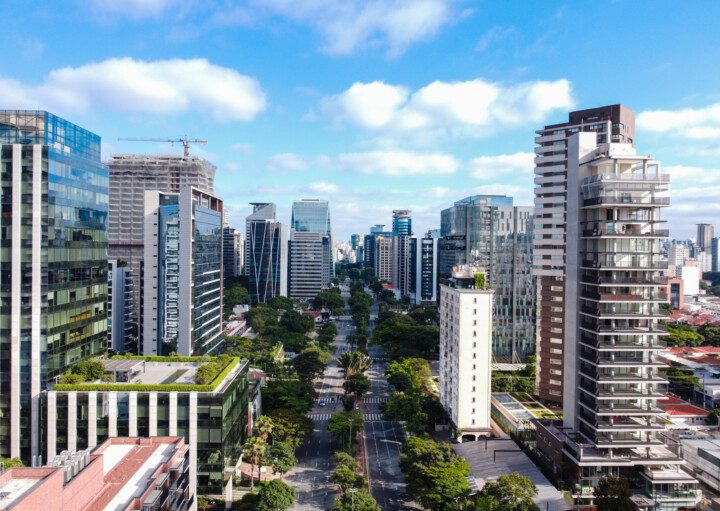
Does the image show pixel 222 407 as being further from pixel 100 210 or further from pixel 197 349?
pixel 197 349

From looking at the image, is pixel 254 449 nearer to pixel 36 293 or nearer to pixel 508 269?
pixel 36 293

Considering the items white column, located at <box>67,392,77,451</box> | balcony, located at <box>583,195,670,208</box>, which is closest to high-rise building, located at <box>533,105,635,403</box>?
balcony, located at <box>583,195,670,208</box>

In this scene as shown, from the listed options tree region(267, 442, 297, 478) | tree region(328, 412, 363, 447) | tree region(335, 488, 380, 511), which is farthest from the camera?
tree region(328, 412, 363, 447)

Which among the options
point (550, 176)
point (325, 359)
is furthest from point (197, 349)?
point (550, 176)

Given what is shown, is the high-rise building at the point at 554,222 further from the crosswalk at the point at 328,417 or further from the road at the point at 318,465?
the road at the point at 318,465

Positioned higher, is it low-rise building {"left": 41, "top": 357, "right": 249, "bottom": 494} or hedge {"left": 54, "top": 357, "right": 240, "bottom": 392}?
hedge {"left": 54, "top": 357, "right": 240, "bottom": 392}

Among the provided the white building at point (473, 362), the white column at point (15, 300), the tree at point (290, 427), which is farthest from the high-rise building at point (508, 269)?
the white column at point (15, 300)

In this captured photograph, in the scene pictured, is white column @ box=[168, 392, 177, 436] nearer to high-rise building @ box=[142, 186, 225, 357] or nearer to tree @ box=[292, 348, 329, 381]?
high-rise building @ box=[142, 186, 225, 357]
